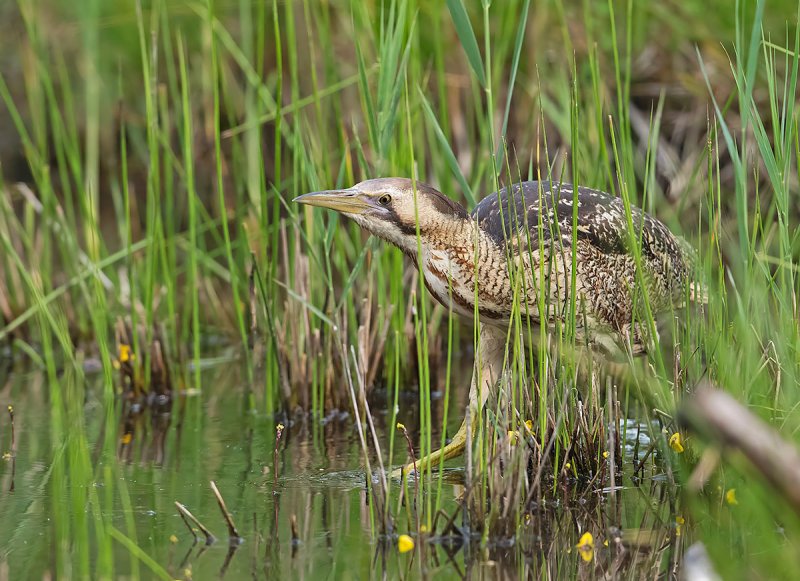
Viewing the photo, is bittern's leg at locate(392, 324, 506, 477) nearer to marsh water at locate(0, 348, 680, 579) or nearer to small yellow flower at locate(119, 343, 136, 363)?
marsh water at locate(0, 348, 680, 579)

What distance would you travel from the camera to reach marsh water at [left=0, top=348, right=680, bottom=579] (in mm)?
3162

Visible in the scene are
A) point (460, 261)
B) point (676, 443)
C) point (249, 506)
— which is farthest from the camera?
point (460, 261)

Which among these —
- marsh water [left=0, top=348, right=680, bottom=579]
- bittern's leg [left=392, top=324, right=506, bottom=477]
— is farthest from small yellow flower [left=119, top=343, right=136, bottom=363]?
bittern's leg [left=392, top=324, right=506, bottom=477]

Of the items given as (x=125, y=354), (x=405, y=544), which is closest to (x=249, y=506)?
(x=405, y=544)

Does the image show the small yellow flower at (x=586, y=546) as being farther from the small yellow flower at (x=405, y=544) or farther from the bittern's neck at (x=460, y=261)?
the bittern's neck at (x=460, y=261)

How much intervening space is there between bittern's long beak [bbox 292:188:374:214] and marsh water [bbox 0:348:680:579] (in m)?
0.99

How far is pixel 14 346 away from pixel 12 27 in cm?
344

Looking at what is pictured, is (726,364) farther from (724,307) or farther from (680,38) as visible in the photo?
(680,38)

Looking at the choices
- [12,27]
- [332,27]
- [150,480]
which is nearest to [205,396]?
[150,480]

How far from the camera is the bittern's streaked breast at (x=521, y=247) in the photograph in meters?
3.90

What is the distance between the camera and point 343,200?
390 cm

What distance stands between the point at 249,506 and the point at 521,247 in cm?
126

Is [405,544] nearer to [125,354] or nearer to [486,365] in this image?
[486,365]

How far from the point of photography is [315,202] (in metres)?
3.87
